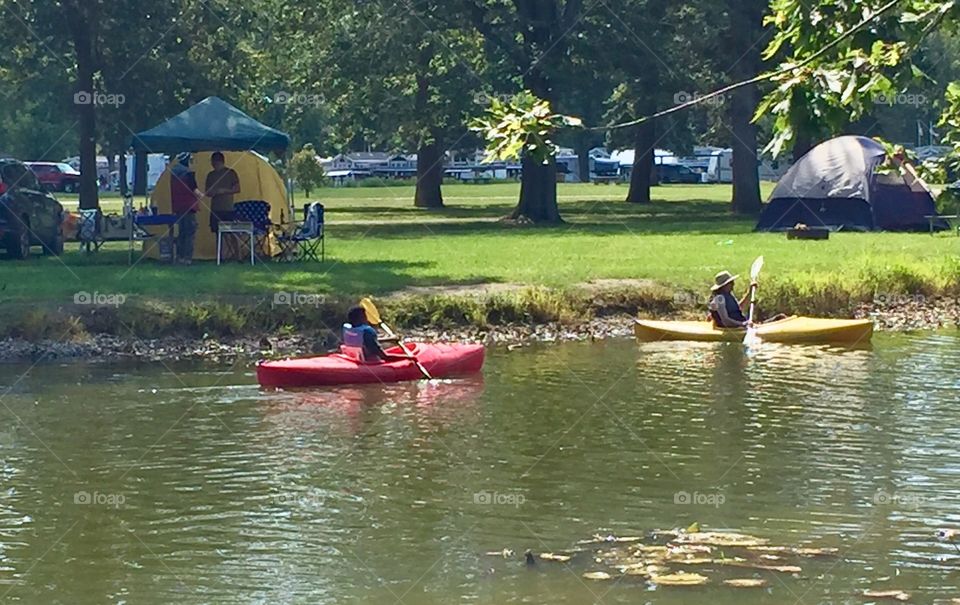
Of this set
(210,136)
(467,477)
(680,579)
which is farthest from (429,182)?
(680,579)

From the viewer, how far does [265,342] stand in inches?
886

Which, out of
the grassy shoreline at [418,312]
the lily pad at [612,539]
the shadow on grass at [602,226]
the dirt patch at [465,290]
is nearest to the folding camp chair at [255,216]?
the dirt patch at [465,290]

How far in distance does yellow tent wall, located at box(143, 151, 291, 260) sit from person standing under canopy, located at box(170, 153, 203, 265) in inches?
26.3

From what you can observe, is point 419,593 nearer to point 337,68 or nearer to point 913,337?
point 913,337

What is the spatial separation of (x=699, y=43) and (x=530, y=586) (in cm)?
3591

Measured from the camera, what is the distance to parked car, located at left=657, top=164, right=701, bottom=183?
9856 cm

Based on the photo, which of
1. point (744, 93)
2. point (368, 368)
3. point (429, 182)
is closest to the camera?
point (368, 368)

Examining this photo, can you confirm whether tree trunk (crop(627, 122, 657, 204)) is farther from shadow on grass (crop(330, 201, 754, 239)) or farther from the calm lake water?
the calm lake water

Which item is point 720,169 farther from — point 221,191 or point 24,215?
point 221,191

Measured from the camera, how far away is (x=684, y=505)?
1347cm

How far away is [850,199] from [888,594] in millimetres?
28262

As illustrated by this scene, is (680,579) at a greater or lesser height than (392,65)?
lesser

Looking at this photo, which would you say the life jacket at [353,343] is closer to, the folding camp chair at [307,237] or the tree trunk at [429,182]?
the folding camp chair at [307,237]

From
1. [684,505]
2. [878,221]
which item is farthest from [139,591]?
[878,221]
